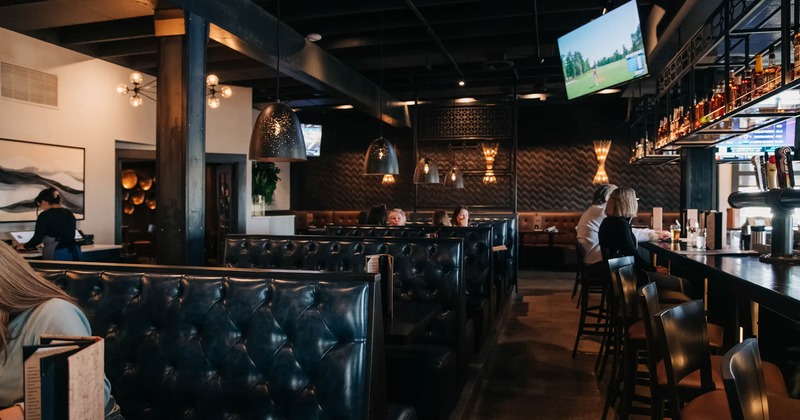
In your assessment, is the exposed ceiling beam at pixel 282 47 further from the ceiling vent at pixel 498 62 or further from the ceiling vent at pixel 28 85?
the ceiling vent at pixel 28 85

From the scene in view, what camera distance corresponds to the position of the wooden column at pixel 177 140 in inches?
151

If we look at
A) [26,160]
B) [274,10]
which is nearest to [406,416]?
[274,10]

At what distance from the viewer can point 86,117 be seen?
733 cm

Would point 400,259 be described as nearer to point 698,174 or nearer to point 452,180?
point 452,180

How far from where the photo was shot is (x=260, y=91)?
10.6 m

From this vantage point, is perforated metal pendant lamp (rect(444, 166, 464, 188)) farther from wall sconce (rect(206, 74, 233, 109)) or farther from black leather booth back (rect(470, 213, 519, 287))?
wall sconce (rect(206, 74, 233, 109))

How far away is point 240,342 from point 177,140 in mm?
2310

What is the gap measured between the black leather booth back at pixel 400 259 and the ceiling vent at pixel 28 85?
13.7 ft

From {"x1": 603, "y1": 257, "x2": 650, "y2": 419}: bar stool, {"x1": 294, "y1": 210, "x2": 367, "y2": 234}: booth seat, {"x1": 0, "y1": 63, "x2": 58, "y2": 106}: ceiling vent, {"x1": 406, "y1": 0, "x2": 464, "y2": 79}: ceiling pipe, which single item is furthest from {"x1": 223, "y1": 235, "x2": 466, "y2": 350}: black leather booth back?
{"x1": 294, "y1": 210, "x2": 367, "y2": 234}: booth seat

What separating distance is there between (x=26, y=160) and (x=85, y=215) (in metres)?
1.11

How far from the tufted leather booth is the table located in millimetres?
414

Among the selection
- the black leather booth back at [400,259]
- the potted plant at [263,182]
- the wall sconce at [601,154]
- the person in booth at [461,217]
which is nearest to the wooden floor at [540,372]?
the black leather booth back at [400,259]

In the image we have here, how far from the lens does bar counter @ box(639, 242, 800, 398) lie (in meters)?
2.23

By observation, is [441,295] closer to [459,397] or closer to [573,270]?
[459,397]
